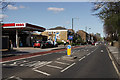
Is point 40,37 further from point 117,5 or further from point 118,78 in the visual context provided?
point 118,78

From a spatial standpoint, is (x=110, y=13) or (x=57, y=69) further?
(x=110, y=13)

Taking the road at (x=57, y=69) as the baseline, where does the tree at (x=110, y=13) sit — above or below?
above

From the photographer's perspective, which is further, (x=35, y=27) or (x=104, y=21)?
(x=35, y=27)

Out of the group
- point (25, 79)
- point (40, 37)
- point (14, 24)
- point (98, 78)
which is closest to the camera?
point (25, 79)

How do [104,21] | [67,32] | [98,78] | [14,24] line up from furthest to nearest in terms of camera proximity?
[67,32] → [14,24] → [104,21] → [98,78]

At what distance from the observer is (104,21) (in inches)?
690

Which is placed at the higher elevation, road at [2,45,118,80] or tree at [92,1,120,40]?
tree at [92,1,120,40]

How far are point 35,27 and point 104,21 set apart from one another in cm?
2378

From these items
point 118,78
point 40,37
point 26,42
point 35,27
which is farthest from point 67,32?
point 118,78

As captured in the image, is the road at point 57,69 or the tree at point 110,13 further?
the tree at point 110,13

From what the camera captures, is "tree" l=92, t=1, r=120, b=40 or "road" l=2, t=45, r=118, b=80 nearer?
"road" l=2, t=45, r=118, b=80

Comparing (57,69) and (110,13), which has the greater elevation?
(110,13)

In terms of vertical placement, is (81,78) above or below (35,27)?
below

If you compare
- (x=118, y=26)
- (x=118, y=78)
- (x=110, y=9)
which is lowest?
(x=118, y=78)
